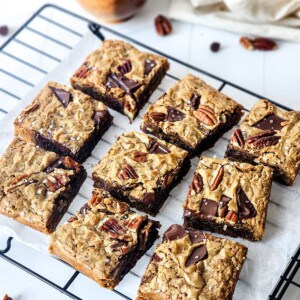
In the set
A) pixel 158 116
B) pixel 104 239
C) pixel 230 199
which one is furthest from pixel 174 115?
pixel 104 239

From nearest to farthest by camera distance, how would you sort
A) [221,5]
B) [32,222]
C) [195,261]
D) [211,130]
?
[195,261] < [32,222] < [211,130] < [221,5]

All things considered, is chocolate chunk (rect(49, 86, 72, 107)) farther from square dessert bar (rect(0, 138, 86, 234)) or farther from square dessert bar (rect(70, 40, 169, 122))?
square dessert bar (rect(0, 138, 86, 234))

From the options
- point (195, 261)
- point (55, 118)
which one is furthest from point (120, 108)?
point (195, 261)

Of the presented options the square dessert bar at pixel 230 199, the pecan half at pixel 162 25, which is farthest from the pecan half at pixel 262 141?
the pecan half at pixel 162 25

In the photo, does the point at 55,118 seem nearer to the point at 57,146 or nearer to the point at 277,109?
the point at 57,146

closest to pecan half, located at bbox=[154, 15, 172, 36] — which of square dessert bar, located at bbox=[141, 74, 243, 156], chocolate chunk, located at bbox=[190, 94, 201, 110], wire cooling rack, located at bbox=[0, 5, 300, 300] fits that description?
wire cooling rack, located at bbox=[0, 5, 300, 300]

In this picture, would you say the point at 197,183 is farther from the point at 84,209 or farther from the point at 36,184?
the point at 36,184

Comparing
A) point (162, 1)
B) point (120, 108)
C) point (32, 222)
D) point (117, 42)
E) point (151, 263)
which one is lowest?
point (32, 222)
